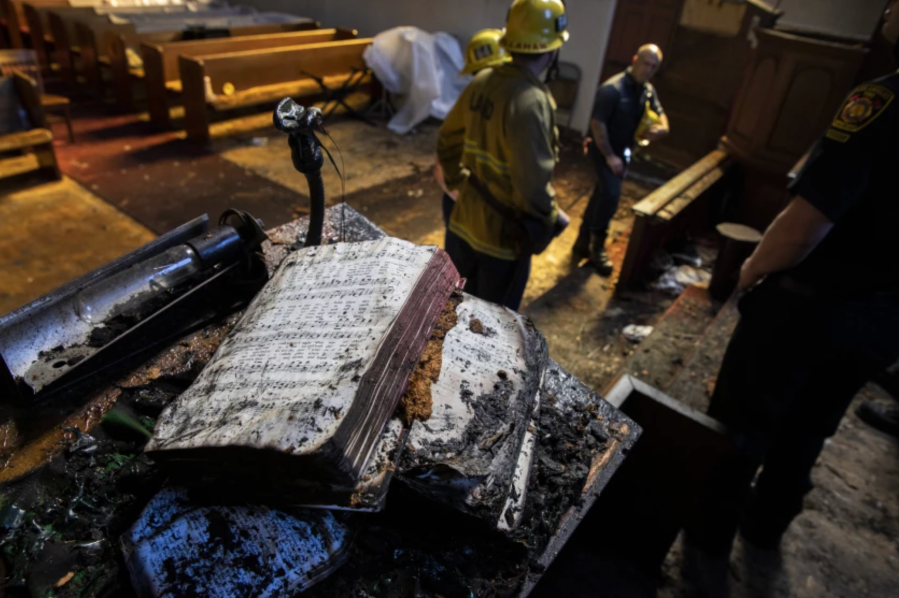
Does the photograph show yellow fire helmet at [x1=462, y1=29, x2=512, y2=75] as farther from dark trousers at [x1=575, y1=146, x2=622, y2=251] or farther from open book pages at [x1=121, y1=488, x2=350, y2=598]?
open book pages at [x1=121, y1=488, x2=350, y2=598]

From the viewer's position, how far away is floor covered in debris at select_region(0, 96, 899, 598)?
2680mm

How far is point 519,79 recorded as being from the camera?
8.21 feet

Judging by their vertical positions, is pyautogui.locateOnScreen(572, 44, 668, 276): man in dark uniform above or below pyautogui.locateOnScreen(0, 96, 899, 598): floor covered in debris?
above

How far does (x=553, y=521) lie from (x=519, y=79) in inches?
79.4

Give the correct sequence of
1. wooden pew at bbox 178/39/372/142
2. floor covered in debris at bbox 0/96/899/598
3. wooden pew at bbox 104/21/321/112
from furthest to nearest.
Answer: wooden pew at bbox 104/21/321/112 < wooden pew at bbox 178/39/372/142 < floor covered in debris at bbox 0/96/899/598

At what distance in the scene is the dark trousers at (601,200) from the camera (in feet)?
14.7

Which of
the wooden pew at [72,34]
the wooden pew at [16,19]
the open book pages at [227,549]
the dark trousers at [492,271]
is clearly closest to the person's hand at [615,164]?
the dark trousers at [492,271]

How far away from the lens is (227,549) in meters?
0.93

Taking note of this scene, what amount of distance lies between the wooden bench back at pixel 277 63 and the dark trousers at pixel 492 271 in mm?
4326

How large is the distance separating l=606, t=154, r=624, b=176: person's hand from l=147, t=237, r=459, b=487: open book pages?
11.2 ft

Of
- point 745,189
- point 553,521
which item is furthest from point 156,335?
point 745,189

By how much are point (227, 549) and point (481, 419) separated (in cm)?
51

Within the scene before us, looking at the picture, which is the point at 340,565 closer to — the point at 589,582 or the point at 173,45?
the point at 589,582

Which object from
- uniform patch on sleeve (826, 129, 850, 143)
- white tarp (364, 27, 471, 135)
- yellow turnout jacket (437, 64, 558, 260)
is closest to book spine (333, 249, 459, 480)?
yellow turnout jacket (437, 64, 558, 260)
